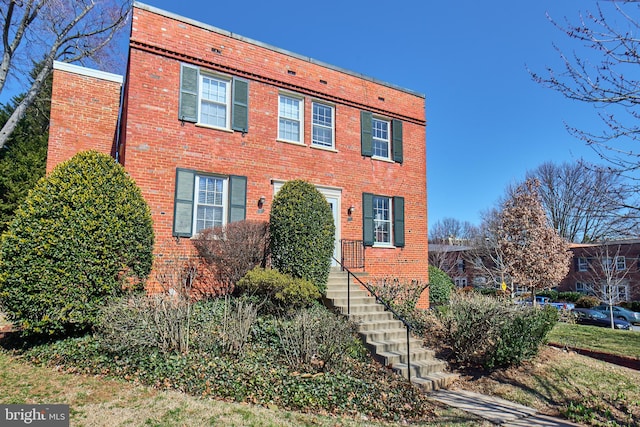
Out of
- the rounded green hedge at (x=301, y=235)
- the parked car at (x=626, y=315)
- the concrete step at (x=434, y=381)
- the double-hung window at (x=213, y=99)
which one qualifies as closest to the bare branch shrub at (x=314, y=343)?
the concrete step at (x=434, y=381)

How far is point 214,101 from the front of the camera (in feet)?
34.1

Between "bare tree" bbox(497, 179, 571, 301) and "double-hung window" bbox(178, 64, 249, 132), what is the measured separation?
44.1ft

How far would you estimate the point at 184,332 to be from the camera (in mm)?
6285

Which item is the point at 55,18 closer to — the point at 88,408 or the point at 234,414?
the point at 88,408

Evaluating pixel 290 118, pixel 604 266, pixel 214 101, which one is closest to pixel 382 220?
pixel 290 118

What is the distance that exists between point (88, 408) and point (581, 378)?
7.91m

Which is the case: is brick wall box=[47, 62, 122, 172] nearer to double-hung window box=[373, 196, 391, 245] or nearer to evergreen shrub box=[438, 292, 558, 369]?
double-hung window box=[373, 196, 391, 245]

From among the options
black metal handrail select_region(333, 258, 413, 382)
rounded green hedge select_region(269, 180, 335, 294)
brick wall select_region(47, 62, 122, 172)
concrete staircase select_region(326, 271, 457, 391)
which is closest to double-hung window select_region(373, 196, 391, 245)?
black metal handrail select_region(333, 258, 413, 382)

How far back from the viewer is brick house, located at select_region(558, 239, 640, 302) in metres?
28.7

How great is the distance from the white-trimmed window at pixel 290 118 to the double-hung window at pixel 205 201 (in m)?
2.11

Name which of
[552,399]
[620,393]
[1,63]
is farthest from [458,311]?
[1,63]

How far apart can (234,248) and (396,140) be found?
7.33 m

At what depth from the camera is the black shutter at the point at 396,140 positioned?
13240mm

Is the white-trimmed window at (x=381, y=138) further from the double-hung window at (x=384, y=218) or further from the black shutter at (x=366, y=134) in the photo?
the double-hung window at (x=384, y=218)
